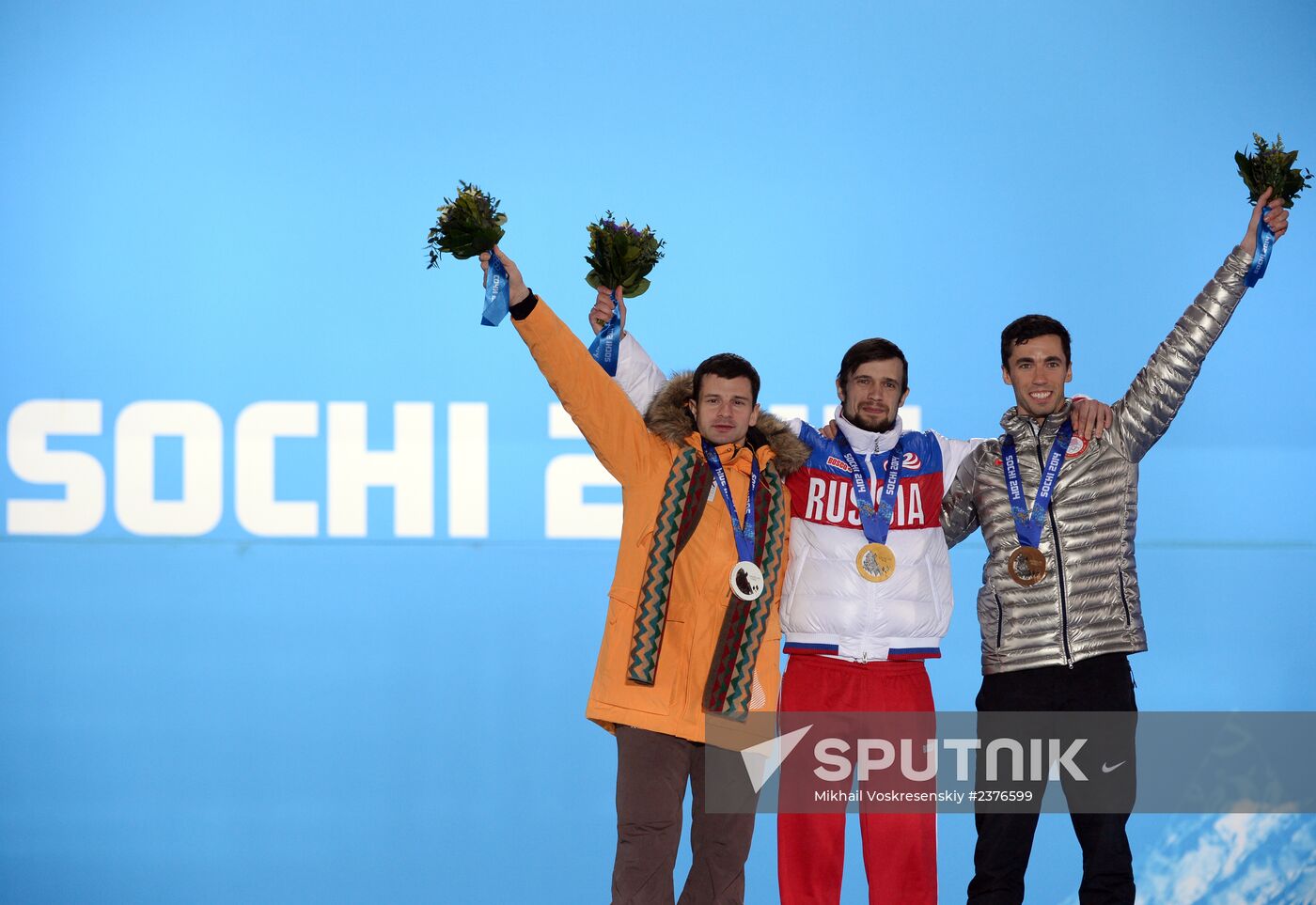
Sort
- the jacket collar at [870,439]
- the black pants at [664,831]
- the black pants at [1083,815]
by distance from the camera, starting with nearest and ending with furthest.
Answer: the black pants at [664,831] < the black pants at [1083,815] < the jacket collar at [870,439]

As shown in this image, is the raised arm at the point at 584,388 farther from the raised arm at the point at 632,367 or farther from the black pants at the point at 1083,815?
the black pants at the point at 1083,815

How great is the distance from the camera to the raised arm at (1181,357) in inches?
112

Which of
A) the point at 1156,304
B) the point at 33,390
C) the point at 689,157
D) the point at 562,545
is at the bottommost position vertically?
the point at 562,545

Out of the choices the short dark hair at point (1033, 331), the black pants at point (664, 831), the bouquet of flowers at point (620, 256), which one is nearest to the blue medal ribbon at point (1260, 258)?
the short dark hair at point (1033, 331)

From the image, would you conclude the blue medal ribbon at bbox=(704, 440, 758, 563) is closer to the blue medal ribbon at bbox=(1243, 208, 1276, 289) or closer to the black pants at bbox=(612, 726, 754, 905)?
the black pants at bbox=(612, 726, 754, 905)

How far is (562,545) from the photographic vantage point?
3.93 metres

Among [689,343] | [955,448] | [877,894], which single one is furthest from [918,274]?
[877,894]

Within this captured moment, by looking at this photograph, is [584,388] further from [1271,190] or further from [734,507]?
[1271,190]

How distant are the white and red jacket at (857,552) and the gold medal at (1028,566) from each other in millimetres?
168

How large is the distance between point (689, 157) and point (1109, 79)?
1365 mm

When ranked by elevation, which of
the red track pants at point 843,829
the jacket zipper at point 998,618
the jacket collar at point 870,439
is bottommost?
the red track pants at point 843,829

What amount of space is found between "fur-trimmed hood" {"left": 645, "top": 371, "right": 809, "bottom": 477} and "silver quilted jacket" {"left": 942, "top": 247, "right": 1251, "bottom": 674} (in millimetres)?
402

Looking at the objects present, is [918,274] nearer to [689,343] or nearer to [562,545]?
[689,343]

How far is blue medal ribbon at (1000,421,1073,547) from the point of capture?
9.21 ft
